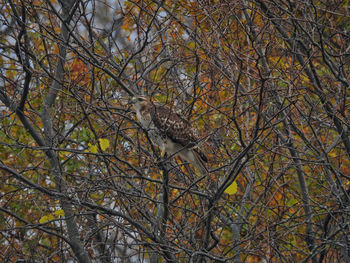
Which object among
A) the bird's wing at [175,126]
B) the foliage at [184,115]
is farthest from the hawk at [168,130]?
the foliage at [184,115]

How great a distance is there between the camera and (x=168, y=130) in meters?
7.05

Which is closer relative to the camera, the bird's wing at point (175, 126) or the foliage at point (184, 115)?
the foliage at point (184, 115)

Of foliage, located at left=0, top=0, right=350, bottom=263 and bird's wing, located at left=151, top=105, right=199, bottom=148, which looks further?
bird's wing, located at left=151, top=105, right=199, bottom=148

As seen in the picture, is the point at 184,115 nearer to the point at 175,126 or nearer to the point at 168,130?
the point at 175,126

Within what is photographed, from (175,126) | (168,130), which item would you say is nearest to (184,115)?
(175,126)

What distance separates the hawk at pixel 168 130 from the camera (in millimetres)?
6669

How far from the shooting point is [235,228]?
6.88 meters

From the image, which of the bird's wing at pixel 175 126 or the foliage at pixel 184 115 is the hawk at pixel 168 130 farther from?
the foliage at pixel 184 115

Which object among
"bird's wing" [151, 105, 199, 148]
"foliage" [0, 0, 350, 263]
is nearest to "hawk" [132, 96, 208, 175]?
"bird's wing" [151, 105, 199, 148]

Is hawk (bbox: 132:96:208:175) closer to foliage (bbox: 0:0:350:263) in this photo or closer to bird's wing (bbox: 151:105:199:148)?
bird's wing (bbox: 151:105:199:148)

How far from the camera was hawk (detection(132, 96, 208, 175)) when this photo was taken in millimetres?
6669

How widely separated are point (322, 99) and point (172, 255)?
2780 mm

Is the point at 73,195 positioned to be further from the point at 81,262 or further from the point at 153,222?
the point at 81,262

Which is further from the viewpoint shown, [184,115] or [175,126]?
[175,126]
